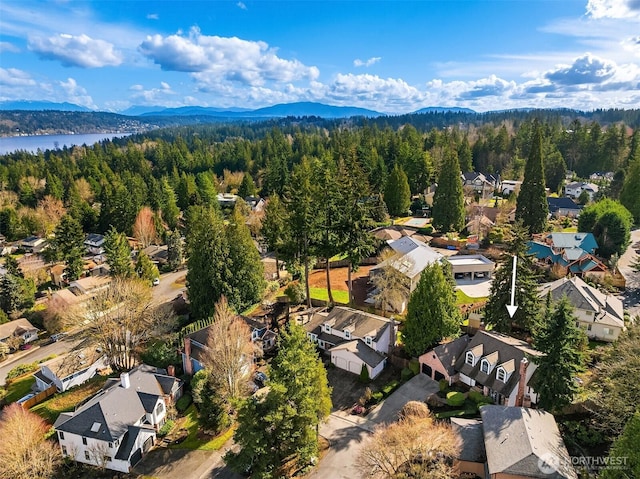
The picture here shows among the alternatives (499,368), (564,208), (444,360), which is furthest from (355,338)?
(564,208)

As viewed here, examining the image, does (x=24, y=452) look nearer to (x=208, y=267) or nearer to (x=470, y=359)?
(x=208, y=267)

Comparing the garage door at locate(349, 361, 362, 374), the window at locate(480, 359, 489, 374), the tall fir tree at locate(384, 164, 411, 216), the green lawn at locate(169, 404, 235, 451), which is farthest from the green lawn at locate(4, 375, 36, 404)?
the tall fir tree at locate(384, 164, 411, 216)

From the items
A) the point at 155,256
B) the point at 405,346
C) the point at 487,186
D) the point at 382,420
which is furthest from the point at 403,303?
the point at 487,186

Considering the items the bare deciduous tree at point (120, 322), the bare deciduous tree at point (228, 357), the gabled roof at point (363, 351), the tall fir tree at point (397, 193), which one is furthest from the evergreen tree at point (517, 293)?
the tall fir tree at point (397, 193)

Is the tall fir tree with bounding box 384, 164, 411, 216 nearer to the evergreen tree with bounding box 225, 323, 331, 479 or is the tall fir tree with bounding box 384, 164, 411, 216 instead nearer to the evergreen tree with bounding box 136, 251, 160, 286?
the evergreen tree with bounding box 136, 251, 160, 286

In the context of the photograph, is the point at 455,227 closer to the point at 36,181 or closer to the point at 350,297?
the point at 350,297
